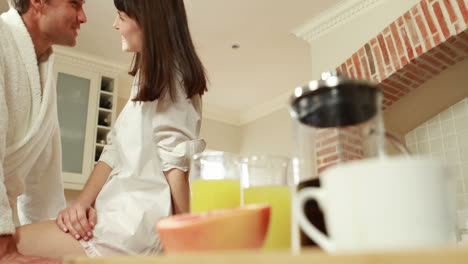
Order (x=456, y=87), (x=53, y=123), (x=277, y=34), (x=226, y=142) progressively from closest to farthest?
(x=53, y=123), (x=456, y=87), (x=277, y=34), (x=226, y=142)

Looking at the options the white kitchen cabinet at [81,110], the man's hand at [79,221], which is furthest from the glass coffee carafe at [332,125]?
the white kitchen cabinet at [81,110]

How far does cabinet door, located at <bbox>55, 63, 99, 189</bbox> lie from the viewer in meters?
3.71

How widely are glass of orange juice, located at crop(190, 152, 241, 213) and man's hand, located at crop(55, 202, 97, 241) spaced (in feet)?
2.06

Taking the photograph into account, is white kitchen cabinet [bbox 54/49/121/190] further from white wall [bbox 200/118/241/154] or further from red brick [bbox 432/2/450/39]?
red brick [bbox 432/2/450/39]

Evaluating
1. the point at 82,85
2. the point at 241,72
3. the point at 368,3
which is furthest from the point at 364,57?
the point at 82,85

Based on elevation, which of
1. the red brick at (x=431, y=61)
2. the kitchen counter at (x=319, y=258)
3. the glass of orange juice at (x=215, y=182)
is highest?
the red brick at (x=431, y=61)

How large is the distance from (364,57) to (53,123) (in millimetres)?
1968

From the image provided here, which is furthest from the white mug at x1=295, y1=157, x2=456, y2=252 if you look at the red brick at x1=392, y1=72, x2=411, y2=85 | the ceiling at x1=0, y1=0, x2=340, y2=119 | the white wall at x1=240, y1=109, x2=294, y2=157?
the white wall at x1=240, y1=109, x2=294, y2=157

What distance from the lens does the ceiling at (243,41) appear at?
11.1ft

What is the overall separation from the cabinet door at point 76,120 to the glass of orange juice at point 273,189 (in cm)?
333

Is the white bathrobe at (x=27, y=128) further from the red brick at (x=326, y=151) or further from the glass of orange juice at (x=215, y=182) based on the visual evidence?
the red brick at (x=326, y=151)

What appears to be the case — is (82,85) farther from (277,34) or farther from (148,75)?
(148,75)

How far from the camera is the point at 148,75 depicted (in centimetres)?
118

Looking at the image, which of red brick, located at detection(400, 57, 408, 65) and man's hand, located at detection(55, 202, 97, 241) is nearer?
man's hand, located at detection(55, 202, 97, 241)
